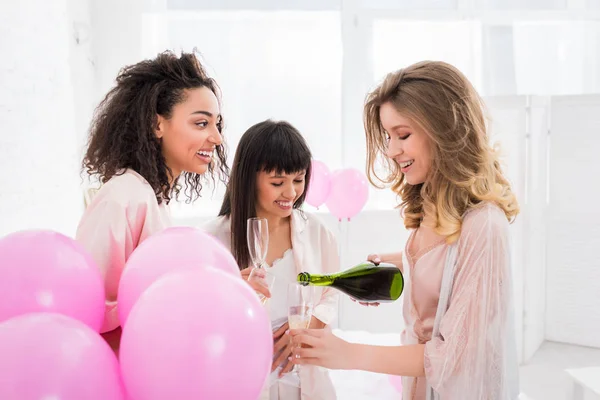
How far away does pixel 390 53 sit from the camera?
526 centimetres

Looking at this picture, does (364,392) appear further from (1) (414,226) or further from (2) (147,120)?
(2) (147,120)

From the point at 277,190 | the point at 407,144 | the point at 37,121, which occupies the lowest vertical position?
the point at 277,190

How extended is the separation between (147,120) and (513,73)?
4376mm

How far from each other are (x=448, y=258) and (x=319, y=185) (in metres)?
2.63

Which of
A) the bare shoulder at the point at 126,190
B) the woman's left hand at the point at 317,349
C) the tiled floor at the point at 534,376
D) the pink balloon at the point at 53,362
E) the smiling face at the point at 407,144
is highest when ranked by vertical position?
the smiling face at the point at 407,144

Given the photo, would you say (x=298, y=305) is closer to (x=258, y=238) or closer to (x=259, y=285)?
(x=259, y=285)

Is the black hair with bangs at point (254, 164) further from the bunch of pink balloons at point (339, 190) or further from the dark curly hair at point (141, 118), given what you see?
the bunch of pink balloons at point (339, 190)

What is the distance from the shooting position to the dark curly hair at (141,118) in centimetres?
161

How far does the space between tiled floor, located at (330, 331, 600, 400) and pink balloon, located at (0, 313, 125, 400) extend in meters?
2.15

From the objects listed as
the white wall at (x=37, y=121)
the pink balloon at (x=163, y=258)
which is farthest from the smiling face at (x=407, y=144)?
the white wall at (x=37, y=121)

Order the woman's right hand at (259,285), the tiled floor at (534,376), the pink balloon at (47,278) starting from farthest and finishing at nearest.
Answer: the tiled floor at (534,376) → the woman's right hand at (259,285) → the pink balloon at (47,278)

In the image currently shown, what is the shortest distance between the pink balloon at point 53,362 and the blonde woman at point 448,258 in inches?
22.4

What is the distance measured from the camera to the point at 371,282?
6.02ft

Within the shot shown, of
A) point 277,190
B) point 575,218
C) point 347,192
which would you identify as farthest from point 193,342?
point 575,218
